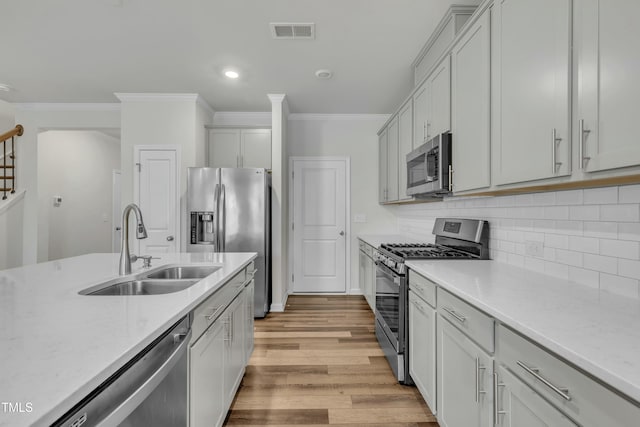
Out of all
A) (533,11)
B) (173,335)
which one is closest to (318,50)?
(533,11)

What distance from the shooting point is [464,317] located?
51.5 inches

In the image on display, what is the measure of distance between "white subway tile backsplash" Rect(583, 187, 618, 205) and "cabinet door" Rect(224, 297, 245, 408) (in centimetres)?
190

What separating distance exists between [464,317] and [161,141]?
3906 millimetres

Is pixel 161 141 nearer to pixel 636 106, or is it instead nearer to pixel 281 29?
pixel 281 29

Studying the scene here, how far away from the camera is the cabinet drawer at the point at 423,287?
1.66m

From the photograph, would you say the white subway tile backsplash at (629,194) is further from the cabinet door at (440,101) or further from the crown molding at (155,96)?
the crown molding at (155,96)

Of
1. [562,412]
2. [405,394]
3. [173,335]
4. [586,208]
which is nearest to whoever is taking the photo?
[562,412]

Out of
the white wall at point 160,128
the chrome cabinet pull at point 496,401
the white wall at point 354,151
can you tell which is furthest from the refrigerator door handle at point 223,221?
the chrome cabinet pull at point 496,401

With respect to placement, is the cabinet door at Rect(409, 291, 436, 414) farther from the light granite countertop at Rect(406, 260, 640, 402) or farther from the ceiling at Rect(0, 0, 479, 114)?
the ceiling at Rect(0, 0, 479, 114)

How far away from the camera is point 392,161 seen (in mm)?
3633

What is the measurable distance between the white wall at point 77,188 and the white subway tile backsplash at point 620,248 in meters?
6.19

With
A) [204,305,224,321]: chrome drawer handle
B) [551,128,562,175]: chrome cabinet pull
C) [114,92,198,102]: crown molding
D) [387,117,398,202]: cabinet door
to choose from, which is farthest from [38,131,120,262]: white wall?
[551,128,562,175]: chrome cabinet pull

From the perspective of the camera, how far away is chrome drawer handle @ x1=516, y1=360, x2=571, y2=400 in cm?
78

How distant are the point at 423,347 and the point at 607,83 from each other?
153 centimetres
